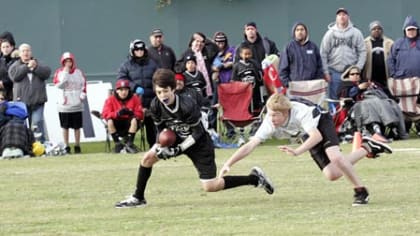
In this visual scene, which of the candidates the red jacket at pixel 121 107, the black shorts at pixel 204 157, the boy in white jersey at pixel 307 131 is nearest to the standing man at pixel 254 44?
the red jacket at pixel 121 107

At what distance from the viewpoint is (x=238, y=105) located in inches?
736

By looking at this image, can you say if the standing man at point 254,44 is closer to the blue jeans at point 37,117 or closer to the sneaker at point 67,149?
the sneaker at point 67,149

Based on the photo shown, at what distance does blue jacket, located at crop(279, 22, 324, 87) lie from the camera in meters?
18.6

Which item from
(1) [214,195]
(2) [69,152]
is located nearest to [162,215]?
(1) [214,195]

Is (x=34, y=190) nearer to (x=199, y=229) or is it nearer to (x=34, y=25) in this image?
(x=199, y=229)

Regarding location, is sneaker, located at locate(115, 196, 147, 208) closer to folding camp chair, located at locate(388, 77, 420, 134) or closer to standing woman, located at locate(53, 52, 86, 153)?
standing woman, located at locate(53, 52, 86, 153)

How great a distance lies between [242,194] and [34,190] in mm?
2434

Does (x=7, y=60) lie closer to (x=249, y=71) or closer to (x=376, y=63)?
(x=249, y=71)

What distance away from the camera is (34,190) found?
42.3 ft

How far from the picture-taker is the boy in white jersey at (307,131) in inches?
410

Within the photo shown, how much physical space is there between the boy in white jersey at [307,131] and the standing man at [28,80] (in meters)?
8.06

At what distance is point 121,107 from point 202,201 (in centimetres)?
630

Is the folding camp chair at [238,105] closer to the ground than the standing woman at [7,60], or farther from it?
closer to the ground

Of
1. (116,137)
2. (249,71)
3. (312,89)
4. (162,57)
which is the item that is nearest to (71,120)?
(116,137)
